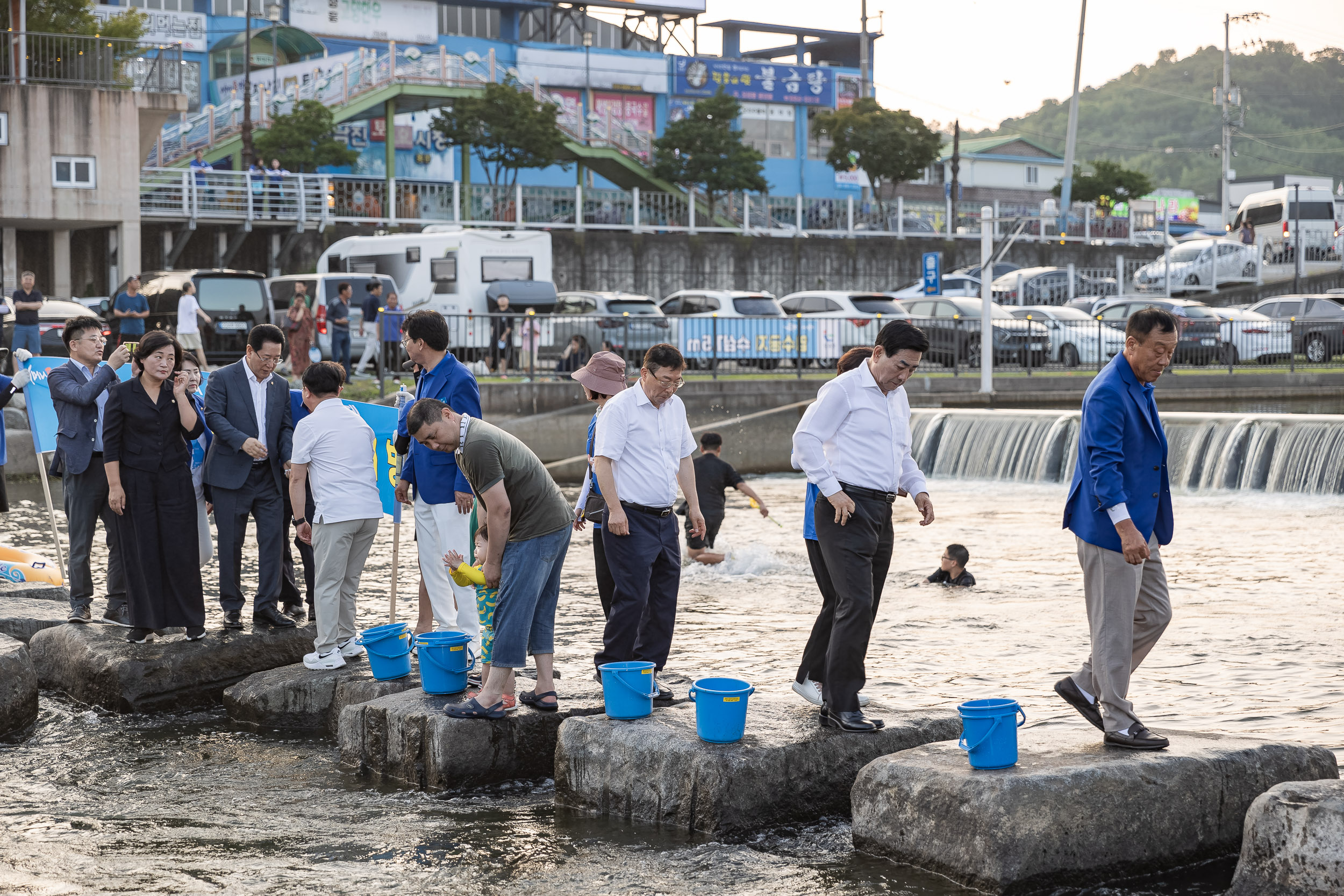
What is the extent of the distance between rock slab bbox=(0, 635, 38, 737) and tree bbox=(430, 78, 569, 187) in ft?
112

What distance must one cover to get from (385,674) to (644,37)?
56.5m

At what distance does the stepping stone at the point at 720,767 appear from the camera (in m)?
6.09

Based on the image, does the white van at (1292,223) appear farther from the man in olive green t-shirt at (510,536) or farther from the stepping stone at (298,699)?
the man in olive green t-shirt at (510,536)

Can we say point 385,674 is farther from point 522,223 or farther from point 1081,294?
point 1081,294

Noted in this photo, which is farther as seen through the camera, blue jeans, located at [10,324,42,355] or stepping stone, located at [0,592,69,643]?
blue jeans, located at [10,324,42,355]

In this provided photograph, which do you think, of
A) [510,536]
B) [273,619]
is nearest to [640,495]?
[510,536]

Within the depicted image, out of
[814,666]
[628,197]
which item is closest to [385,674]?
[814,666]

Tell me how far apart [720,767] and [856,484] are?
1.37 meters

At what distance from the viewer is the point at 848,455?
251 inches

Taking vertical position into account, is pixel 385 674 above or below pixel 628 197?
below

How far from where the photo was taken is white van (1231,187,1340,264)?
48.6 meters

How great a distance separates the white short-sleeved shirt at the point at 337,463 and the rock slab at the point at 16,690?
1.80m

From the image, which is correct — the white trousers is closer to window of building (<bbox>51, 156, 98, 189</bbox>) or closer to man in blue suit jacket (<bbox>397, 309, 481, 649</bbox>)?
man in blue suit jacket (<bbox>397, 309, 481, 649</bbox>)

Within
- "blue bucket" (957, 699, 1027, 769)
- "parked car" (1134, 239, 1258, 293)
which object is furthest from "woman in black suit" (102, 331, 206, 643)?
"parked car" (1134, 239, 1258, 293)
